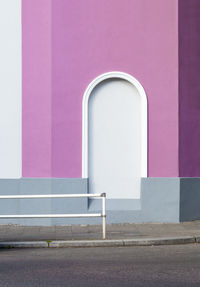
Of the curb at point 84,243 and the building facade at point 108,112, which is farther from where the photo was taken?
the building facade at point 108,112

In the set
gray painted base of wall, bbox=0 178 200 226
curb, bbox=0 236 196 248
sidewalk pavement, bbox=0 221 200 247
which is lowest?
curb, bbox=0 236 196 248

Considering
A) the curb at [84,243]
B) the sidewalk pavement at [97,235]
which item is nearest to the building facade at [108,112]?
the sidewalk pavement at [97,235]

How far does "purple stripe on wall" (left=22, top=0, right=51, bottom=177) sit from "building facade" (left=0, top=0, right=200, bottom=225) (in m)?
0.02

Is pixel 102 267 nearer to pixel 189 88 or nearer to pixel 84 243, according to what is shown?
pixel 84 243

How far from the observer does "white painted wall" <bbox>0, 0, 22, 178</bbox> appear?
15.6m

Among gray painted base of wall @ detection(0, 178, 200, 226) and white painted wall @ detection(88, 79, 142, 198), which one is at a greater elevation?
white painted wall @ detection(88, 79, 142, 198)

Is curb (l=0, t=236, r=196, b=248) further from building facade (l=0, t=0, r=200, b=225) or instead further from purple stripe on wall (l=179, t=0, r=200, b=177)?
purple stripe on wall (l=179, t=0, r=200, b=177)

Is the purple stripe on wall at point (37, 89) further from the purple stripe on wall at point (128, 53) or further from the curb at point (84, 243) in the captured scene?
the curb at point (84, 243)

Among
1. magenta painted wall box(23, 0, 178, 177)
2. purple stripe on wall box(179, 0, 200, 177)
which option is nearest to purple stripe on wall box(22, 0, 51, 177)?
magenta painted wall box(23, 0, 178, 177)

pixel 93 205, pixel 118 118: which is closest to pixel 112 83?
pixel 118 118

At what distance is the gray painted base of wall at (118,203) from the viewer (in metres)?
15.1

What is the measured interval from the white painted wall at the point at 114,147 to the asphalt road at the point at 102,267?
13.9 feet

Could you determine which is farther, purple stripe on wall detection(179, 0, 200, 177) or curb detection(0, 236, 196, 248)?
purple stripe on wall detection(179, 0, 200, 177)

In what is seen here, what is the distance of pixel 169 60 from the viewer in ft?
50.5
